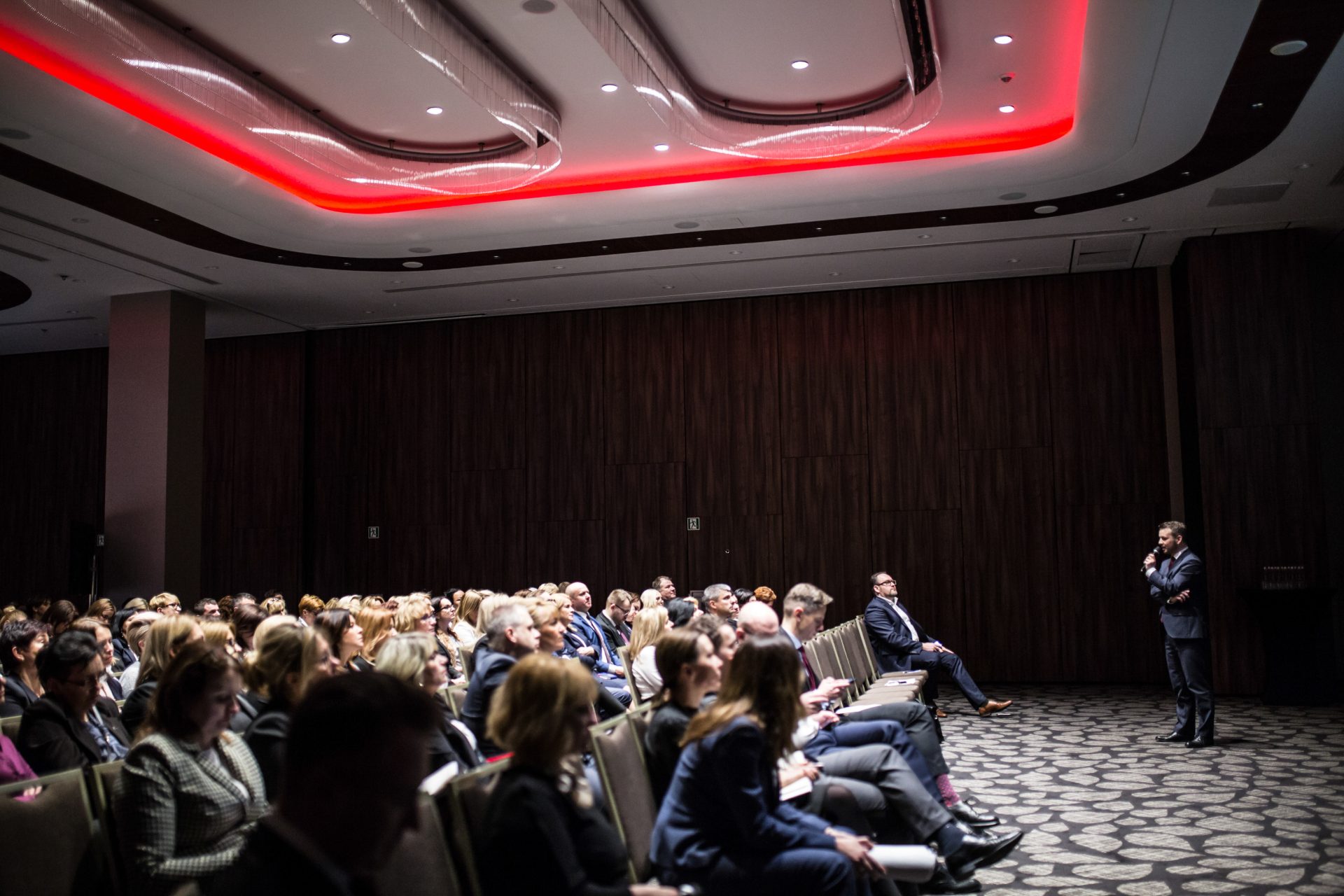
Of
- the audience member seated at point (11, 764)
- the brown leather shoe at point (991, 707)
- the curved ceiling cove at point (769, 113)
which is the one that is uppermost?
the curved ceiling cove at point (769, 113)

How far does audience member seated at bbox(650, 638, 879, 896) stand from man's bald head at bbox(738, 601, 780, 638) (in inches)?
59.9

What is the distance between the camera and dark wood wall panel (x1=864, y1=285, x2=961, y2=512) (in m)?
12.8

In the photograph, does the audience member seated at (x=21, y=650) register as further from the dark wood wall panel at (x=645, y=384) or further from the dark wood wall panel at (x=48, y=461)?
the dark wood wall panel at (x=48, y=461)

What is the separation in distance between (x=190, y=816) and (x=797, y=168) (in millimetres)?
7993

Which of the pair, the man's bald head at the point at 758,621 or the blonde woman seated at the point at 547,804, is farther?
the man's bald head at the point at 758,621

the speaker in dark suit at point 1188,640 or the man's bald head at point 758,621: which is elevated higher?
the man's bald head at point 758,621

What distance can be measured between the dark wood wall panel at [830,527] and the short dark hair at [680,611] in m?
4.41

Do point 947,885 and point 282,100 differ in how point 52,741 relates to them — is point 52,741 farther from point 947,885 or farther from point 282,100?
point 282,100

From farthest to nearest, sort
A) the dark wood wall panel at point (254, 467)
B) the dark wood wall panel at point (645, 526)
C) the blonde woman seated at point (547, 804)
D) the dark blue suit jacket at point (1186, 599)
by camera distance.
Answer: the dark wood wall panel at point (254, 467)
the dark wood wall panel at point (645, 526)
the dark blue suit jacket at point (1186, 599)
the blonde woman seated at point (547, 804)

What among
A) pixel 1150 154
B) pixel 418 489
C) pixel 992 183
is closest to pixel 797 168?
pixel 992 183

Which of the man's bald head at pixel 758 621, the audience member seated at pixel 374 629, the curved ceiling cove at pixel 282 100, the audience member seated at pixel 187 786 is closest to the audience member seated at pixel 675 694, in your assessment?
the man's bald head at pixel 758 621

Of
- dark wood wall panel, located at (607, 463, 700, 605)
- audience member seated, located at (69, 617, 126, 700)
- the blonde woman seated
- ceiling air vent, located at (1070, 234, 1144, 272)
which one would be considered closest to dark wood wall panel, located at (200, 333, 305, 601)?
dark wood wall panel, located at (607, 463, 700, 605)

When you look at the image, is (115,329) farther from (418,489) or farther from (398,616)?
(398,616)

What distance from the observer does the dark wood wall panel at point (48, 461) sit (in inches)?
616
